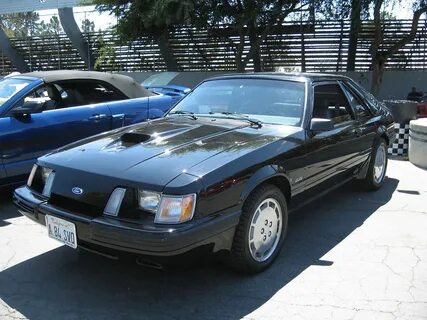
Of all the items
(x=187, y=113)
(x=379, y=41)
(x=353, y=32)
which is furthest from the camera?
(x=353, y=32)

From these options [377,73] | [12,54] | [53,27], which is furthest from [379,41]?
[53,27]

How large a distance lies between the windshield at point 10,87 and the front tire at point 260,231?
347 centimetres

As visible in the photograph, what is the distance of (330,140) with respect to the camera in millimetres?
4613

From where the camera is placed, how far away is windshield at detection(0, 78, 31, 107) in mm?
5670

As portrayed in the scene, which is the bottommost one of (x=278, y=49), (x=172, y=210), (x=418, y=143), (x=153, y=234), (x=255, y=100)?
(x=418, y=143)

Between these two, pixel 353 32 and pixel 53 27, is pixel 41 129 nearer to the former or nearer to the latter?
pixel 353 32

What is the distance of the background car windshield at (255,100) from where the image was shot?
442 cm

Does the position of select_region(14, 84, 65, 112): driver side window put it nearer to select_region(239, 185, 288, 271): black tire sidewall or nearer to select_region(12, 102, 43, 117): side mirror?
select_region(12, 102, 43, 117): side mirror

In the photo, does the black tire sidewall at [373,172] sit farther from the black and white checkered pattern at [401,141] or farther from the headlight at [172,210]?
the headlight at [172,210]

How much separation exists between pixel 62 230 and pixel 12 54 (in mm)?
22217

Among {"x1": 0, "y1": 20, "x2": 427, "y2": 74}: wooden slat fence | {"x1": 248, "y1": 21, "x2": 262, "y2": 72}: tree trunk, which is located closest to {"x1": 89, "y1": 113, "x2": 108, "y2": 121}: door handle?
{"x1": 248, "y1": 21, "x2": 262, "y2": 72}: tree trunk

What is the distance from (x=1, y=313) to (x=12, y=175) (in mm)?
2522

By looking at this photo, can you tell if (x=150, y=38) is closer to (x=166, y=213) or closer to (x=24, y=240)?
(x=24, y=240)

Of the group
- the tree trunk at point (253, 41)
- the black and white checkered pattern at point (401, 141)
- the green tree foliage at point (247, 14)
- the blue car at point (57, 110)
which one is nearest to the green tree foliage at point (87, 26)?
the green tree foliage at point (247, 14)
